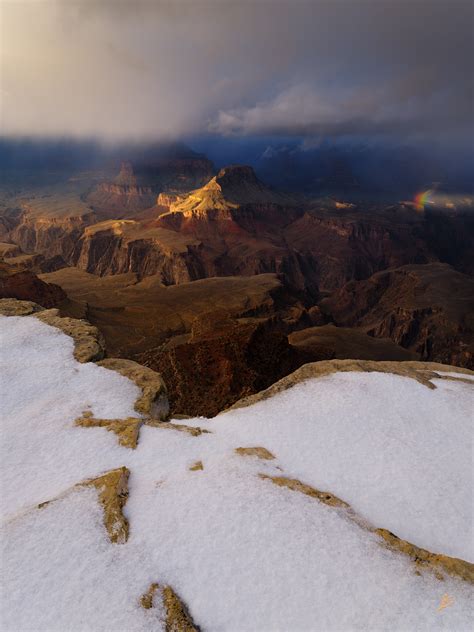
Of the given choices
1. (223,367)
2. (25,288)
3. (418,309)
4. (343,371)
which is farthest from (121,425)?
(418,309)

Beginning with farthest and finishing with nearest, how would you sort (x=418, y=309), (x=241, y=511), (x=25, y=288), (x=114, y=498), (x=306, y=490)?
(x=418, y=309) < (x=25, y=288) < (x=306, y=490) < (x=114, y=498) < (x=241, y=511)

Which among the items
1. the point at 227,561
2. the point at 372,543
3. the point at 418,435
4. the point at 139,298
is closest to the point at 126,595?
the point at 227,561

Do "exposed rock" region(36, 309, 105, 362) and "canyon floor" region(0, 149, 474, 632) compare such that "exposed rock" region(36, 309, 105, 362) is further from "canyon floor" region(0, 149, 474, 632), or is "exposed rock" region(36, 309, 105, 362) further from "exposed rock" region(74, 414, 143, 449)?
"exposed rock" region(74, 414, 143, 449)

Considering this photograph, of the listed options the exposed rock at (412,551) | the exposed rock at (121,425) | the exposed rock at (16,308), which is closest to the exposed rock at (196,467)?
the exposed rock at (121,425)

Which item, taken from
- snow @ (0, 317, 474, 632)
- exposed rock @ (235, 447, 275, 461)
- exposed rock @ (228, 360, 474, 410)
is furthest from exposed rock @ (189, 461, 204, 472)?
exposed rock @ (228, 360, 474, 410)

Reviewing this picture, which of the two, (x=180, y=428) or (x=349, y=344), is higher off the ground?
(x=180, y=428)

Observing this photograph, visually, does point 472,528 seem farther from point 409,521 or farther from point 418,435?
point 418,435

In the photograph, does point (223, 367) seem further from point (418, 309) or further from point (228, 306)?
point (418, 309)
